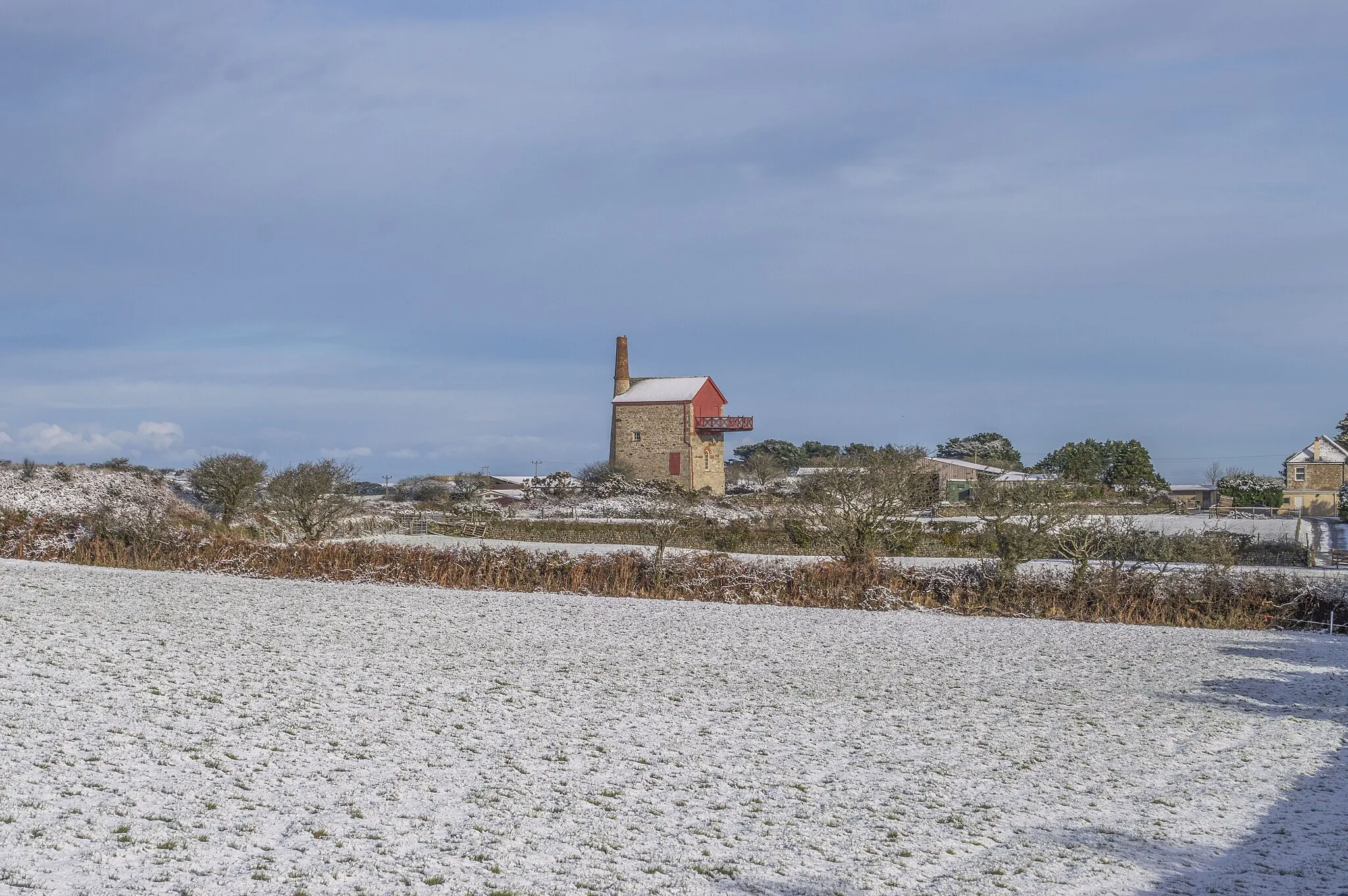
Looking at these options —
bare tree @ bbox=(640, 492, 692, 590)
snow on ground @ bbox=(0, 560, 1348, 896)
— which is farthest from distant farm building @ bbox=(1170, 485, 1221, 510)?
snow on ground @ bbox=(0, 560, 1348, 896)

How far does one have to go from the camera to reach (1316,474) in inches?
1983

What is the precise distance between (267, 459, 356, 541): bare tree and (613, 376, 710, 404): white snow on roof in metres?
25.3

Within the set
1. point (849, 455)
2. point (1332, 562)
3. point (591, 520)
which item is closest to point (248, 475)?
point (591, 520)

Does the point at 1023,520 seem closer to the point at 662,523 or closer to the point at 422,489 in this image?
the point at 662,523

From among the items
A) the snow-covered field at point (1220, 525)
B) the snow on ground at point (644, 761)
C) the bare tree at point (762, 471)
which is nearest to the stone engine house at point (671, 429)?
the bare tree at point (762, 471)

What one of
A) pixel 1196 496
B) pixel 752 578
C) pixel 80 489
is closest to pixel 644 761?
pixel 752 578

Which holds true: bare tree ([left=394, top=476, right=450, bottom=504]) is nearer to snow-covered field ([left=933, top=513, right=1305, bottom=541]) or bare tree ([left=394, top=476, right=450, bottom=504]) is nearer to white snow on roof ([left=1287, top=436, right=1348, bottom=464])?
snow-covered field ([left=933, top=513, right=1305, bottom=541])

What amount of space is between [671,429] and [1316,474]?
30563mm

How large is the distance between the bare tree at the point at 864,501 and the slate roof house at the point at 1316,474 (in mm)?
39610

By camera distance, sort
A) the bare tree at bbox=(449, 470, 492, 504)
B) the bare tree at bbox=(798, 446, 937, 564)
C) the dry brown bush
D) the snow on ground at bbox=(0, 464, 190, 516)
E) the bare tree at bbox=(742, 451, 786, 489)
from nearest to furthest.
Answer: the dry brown bush < the bare tree at bbox=(798, 446, 937, 564) < the snow on ground at bbox=(0, 464, 190, 516) < the bare tree at bbox=(449, 470, 492, 504) < the bare tree at bbox=(742, 451, 786, 489)

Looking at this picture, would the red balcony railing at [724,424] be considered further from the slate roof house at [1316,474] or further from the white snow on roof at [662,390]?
the slate roof house at [1316,474]

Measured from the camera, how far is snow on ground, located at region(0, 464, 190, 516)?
24750 millimetres

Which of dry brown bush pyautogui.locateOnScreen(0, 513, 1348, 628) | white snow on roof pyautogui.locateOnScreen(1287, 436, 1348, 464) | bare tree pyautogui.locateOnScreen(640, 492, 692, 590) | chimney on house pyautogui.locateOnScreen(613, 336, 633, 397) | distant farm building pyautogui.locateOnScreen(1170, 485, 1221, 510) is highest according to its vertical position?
chimney on house pyautogui.locateOnScreen(613, 336, 633, 397)

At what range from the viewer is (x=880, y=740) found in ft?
22.5
